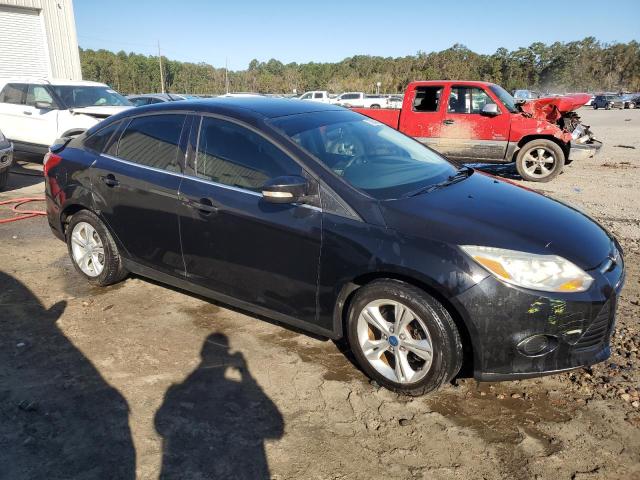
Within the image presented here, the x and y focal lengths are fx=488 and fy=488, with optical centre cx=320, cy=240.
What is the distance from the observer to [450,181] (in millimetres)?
3467

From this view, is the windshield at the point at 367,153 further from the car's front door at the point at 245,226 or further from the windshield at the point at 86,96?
the windshield at the point at 86,96

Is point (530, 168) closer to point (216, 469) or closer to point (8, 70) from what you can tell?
point (216, 469)

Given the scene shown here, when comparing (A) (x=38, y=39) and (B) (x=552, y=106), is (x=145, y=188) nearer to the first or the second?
(B) (x=552, y=106)

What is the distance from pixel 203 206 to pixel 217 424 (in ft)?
4.78

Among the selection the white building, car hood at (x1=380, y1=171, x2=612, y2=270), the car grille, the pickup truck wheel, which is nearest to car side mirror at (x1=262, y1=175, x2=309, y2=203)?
car hood at (x1=380, y1=171, x2=612, y2=270)

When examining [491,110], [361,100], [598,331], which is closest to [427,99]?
[491,110]

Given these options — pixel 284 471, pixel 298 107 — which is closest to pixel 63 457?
pixel 284 471

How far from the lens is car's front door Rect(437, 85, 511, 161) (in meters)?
9.38

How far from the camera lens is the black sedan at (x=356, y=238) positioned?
2.59 meters

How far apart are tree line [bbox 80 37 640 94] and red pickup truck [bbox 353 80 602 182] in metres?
56.6

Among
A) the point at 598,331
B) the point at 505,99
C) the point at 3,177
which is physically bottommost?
the point at 3,177

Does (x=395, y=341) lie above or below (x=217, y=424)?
above

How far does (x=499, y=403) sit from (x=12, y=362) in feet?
10.1

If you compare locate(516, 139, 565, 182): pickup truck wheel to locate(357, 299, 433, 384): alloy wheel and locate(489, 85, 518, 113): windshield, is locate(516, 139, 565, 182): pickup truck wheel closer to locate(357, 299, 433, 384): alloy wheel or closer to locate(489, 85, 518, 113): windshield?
locate(489, 85, 518, 113): windshield
